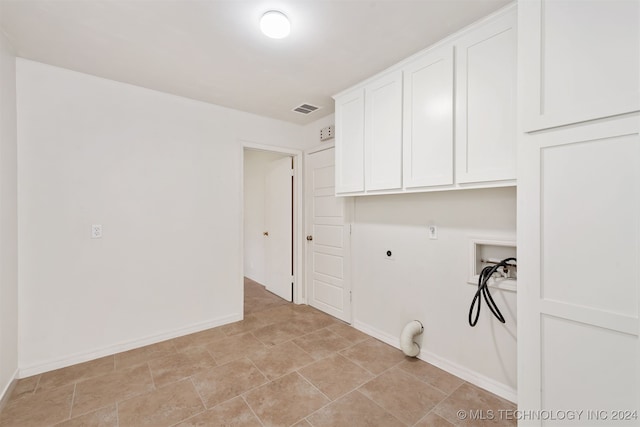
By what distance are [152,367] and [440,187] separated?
9.28 feet

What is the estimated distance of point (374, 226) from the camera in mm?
2922

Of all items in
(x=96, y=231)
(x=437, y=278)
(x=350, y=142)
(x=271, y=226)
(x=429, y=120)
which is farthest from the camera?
(x=271, y=226)

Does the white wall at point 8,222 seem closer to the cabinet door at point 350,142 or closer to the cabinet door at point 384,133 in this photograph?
the cabinet door at point 350,142

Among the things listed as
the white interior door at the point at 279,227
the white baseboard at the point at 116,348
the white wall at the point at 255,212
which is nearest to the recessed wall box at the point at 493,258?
the white interior door at the point at 279,227

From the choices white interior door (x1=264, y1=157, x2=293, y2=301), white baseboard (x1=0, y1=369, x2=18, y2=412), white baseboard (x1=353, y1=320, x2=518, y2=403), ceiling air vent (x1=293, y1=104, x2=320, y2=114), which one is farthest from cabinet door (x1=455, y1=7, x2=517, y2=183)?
white baseboard (x1=0, y1=369, x2=18, y2=412)

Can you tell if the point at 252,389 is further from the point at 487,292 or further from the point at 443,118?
the point at 443,118

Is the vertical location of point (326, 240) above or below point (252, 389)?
above

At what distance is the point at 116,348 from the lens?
2.58 m

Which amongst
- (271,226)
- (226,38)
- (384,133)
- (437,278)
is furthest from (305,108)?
(437,278)

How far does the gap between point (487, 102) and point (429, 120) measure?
0.40m

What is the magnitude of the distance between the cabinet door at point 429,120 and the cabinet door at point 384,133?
0.07 meters

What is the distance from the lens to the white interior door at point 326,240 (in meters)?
3.26

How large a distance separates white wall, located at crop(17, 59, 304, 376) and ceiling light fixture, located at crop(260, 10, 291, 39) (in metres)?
1.66

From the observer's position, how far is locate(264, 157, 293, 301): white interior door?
159 inches
